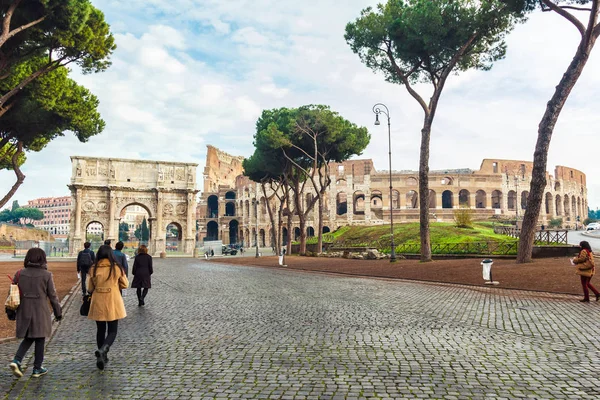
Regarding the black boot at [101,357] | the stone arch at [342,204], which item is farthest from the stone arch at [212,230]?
the black boot at [101,357]

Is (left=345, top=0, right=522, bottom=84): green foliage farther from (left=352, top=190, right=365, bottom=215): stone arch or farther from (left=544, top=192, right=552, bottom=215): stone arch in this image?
(left=544, top=192, right=552, bottom=215): stone arch

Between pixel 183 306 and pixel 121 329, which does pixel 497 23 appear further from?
pixel 121 329

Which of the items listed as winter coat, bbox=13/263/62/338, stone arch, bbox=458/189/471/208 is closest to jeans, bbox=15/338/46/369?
winter coat, bbox=13/263/62/338

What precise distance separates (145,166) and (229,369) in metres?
45.5

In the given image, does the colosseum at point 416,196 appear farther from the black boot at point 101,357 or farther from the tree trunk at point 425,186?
the black boot at point 101,357

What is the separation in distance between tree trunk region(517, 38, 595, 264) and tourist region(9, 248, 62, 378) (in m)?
14.4

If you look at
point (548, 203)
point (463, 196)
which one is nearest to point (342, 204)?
point (463, 196)

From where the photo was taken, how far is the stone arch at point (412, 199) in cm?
6007

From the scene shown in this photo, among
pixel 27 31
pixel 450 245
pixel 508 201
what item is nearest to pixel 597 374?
pixel 27 31

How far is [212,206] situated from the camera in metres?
76.2

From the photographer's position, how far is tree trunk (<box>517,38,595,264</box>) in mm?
14859

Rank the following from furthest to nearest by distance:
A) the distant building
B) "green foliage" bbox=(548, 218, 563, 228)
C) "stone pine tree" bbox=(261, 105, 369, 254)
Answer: the distant building < "green foliage" bbox=(548, 218, 563, 228) < "stone pine tree" bbox=(261, 105, 369, 254)

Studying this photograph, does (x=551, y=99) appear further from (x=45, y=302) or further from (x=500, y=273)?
(x=45, y=302)

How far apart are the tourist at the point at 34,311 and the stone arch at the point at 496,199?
202 feet
